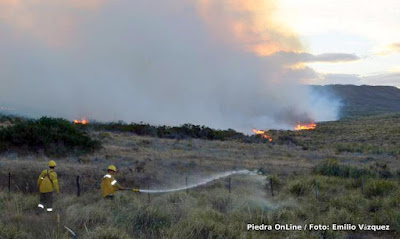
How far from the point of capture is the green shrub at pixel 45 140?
20188mm

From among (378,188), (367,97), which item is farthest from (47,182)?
(367,97)

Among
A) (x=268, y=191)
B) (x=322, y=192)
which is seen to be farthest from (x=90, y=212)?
(x=322, y=192)

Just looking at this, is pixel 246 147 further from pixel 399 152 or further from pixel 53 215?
pixel 53 215

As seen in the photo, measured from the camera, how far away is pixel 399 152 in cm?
2703

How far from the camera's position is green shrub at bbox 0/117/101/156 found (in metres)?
20.2

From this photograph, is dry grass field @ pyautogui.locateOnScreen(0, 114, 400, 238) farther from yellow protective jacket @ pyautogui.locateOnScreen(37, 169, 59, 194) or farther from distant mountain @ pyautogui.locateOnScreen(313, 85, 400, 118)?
distant mountain @ pyautogui.locateOnScreen(313, 85, 400, 118)

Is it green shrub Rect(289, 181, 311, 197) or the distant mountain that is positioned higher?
the distant mountain

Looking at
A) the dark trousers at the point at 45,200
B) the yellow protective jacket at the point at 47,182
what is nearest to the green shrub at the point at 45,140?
the yellow protective jacket at the point at 47,182

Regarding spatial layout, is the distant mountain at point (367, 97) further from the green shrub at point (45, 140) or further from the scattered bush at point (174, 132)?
the green shrub at point (45, 140)

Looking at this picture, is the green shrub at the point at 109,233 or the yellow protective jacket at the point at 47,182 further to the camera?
the yellow protective jacket at the point at 47,182

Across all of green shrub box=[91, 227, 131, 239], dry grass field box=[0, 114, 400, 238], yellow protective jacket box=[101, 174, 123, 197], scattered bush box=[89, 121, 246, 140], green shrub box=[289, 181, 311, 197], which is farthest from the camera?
scattered bush box=[89, 121, 246, 140]

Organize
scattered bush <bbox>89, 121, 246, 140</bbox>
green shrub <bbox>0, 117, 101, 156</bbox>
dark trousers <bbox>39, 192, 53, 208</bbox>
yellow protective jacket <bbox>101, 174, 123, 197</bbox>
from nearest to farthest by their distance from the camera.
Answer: dark trousers <bbox>39, 192, 53, 208</bbox> < yellow protective jacket <bbox>101, 174, 123, 197</bbox> < green shrub <bbox>0, 117, 101, 156</bbox> < scattered bush <bbox>89, 121, 246, 140</bbox>

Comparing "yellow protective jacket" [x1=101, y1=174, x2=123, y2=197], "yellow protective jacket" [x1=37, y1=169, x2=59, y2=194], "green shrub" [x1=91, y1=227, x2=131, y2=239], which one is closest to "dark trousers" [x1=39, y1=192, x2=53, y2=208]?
"yellow protective jacket" [x1=37, y1=169, x2=59, y2=194]

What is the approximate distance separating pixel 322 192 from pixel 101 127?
32271 millimetres
